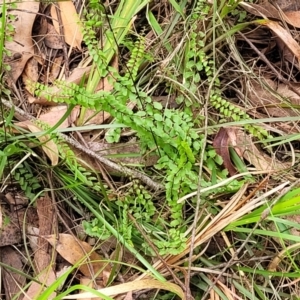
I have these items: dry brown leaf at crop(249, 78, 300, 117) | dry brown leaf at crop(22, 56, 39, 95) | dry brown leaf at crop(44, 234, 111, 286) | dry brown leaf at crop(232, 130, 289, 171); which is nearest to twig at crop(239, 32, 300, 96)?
dry brown leaf at crop(249, 78, 300, 117)

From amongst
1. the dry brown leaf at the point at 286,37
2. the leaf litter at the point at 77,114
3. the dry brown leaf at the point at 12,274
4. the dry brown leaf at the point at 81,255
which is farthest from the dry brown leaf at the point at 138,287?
the dry brown leaf at the point at 286,37

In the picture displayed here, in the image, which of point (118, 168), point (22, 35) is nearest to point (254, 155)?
point (118, 168)

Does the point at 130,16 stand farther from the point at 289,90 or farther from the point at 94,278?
the point at 94,278

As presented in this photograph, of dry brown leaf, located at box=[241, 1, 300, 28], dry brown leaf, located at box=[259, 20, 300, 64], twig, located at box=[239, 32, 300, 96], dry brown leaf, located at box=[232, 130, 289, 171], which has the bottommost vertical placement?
dry brown leaf, located at box=[232, 130, 289, 171]

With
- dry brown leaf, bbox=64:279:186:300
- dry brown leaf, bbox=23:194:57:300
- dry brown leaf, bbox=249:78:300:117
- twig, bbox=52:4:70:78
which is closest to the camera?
dry brown leaf, bbox=64:279:186:300

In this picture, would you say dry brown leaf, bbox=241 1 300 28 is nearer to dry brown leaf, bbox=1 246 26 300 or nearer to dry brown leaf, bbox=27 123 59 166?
dry brown leaf, bbox=27 123 59 166

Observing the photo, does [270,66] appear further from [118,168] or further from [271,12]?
[118,168]
